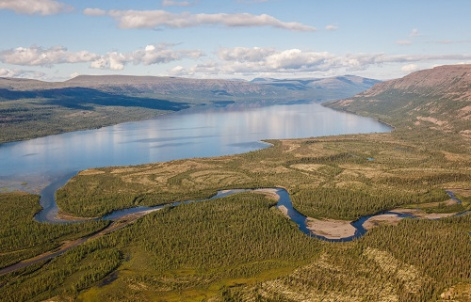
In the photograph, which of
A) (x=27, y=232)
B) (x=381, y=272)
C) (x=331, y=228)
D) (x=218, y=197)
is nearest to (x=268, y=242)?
(x=331, y=228)

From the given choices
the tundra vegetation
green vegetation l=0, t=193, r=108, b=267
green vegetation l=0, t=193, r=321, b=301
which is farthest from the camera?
green vegetation l=0, t=193, r=108, b=267

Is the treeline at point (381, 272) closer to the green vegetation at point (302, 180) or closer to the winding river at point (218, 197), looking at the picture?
the winding river at point (218, 197)

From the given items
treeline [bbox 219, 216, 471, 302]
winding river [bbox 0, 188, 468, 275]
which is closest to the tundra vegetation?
treeline [bbox 219, 216, 471, 302]

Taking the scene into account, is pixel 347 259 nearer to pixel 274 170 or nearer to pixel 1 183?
pixel 274 170

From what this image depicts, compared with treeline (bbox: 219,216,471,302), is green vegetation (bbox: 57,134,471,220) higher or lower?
higher

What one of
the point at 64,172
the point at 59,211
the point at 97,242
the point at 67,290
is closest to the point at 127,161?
the point at 64,172

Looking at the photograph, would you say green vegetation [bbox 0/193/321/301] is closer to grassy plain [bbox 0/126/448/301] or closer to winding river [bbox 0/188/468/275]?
grassy plain [bbox 0/126/448/301]
